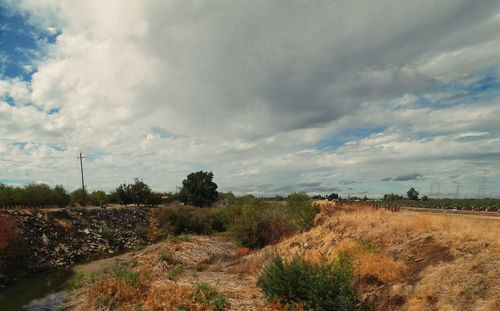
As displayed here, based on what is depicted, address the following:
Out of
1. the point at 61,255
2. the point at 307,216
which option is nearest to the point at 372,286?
the point at 307,216

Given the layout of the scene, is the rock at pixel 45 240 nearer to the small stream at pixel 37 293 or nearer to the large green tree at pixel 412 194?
the small stream at pixel 37 293

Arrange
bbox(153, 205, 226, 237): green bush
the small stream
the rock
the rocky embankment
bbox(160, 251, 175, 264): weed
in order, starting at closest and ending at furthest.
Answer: the small stream, bbox(160, 251, 175, 264): weed, the rocky embankment, the rock, bbox(153, 205, 226, 237): green bush

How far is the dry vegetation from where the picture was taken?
1008cm

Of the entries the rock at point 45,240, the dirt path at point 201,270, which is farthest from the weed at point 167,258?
the rock at point 45,240

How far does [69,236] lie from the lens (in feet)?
121

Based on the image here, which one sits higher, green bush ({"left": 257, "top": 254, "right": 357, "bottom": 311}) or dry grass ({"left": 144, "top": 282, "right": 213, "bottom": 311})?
green bush ({"left": 257, "top": 254, "right": 357, "bottom": 311})

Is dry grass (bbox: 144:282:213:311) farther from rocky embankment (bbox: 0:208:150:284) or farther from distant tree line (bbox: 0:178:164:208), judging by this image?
distant tree line (bbox: 0:178:164:208)

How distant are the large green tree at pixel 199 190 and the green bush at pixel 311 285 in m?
75.4

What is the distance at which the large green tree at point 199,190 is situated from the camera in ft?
284

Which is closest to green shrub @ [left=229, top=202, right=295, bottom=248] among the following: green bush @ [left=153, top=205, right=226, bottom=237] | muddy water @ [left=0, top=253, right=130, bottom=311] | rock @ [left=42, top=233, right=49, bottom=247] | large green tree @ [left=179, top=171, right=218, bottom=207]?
muddy water @ [left=0, top=253, right=130, bottom=311]

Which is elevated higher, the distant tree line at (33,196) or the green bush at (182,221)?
the distant tree line at (33,196)

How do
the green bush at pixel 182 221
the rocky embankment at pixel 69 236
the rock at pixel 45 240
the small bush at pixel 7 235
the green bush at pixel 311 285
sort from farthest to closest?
1. the green bush at pixel 182 221
2. the rock at pixel 45 240
3. the rocky embankment at pixel 69 236
4. the small bush at pixel 7 235
5. the green bush at pixel 311 285

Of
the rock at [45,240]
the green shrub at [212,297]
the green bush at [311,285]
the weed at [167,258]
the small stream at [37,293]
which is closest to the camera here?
the green bush at [311,285]

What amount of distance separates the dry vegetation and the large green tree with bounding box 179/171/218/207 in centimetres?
6832
